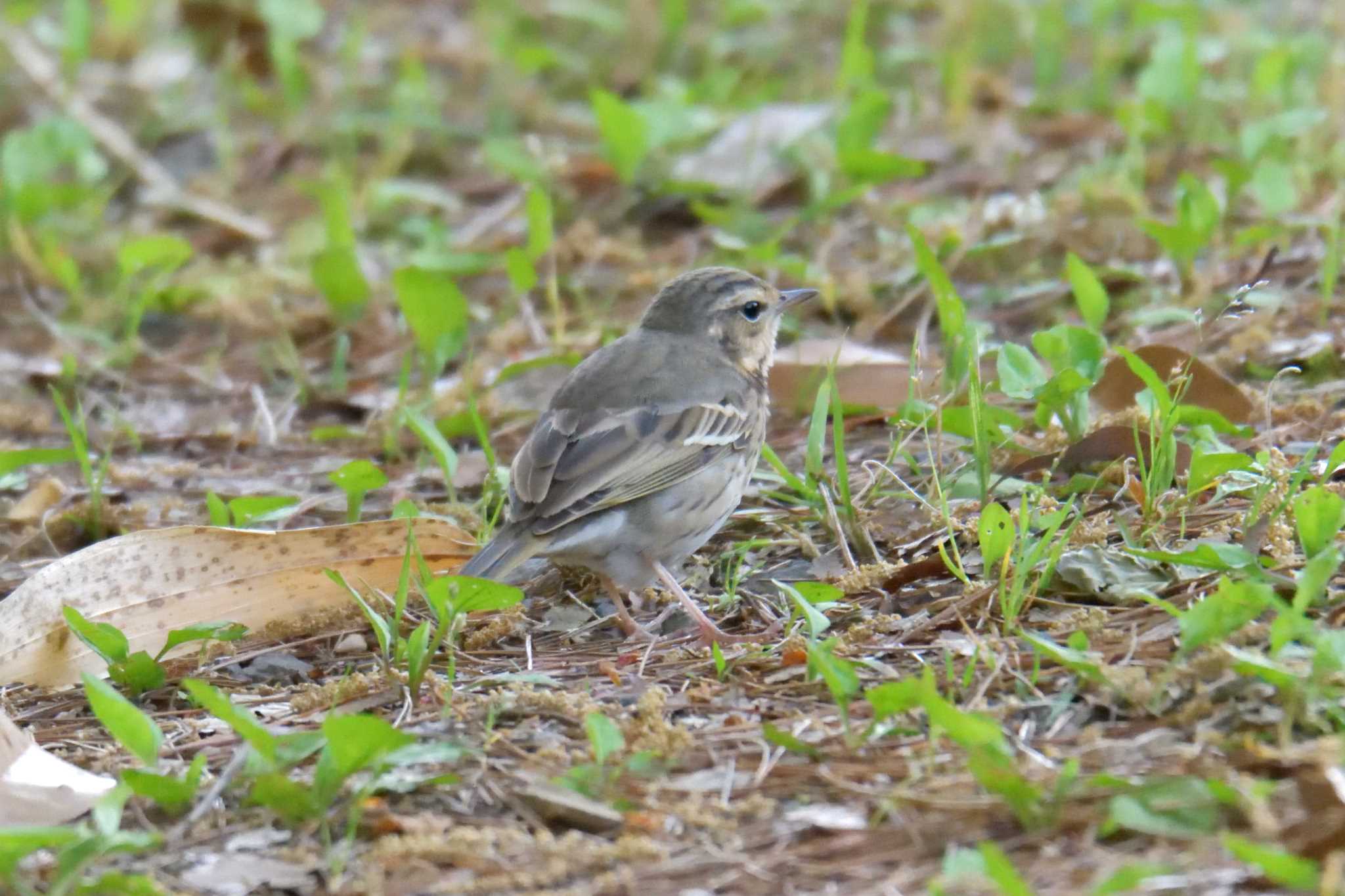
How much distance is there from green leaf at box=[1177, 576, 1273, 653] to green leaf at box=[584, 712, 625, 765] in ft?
4.62

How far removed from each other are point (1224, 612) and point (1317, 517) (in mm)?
628

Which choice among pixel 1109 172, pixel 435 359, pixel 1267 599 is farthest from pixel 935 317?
pixel 1267 599

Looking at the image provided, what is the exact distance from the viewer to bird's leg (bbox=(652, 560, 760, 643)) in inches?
205

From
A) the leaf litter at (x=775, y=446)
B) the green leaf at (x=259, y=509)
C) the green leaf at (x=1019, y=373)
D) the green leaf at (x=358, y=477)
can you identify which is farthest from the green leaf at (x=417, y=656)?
the green leaf at (x=1019, y=373)

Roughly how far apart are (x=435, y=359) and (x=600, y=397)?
1392mm

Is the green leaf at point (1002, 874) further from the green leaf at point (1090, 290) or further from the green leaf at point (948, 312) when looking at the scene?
the green leaf at point (1090, 290)

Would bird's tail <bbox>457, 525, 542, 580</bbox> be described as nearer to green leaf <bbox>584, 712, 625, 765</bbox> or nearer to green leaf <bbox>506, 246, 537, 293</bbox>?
green leaf <bbox>584, 712, 625, 765</bbox>

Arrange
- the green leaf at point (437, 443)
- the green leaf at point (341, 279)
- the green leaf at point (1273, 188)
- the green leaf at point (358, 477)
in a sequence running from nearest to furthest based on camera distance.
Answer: the green leaf at point (358, 477) → the green leaf at point (437, 443) → the green leaf at point (1273, 188) → the green leaf at point (341, 279)

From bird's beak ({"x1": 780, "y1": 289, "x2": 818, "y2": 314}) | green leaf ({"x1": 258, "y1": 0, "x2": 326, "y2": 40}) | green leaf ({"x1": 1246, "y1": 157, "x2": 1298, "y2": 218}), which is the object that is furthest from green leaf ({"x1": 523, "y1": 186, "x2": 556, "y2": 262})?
green leaf ({"x1": 258, "y1": 0, "x2": 326, "y2": 40})

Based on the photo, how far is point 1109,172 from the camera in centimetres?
898

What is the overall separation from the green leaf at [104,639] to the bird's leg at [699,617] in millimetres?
1679

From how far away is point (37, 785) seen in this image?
4.24 metres

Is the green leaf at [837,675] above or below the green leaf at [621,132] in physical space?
below

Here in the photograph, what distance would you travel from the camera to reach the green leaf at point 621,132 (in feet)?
29.2
